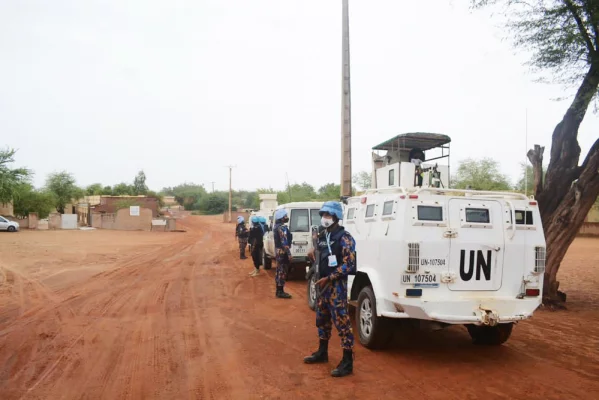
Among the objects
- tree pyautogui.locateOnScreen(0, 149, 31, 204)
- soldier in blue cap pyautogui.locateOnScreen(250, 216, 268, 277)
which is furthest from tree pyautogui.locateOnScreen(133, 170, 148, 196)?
soldier in blue cap pyautogui.locateOnScreen(250, 216, 268, 277)

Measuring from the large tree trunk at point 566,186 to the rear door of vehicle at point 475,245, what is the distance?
188 inches

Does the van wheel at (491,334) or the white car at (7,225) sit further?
the white car at (7,225)

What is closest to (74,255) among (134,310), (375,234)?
(134,310)

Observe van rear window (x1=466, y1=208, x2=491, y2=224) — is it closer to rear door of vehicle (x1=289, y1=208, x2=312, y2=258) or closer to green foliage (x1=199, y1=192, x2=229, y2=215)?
rear door of vehicle (x1=289, y1=208, x2=312, y2=258)

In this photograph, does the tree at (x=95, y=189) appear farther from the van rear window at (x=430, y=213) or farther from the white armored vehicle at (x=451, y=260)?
the van rear window at (x=430, y=213)

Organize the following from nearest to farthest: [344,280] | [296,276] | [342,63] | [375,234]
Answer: [344,280], [375,234], [296,276], [342,63]

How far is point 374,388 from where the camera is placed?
510 centimetres

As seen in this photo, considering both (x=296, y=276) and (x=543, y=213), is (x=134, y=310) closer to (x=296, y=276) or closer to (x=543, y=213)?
(x=296, y=276)

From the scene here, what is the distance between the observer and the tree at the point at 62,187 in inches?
2485

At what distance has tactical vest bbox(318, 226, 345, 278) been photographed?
5.57 meters

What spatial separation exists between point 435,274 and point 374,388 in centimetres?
159

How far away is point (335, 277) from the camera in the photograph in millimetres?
5422

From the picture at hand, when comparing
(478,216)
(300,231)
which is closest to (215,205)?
(300,231)

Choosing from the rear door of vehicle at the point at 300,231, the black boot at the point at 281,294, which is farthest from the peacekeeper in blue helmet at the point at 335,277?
the rear door of vehicle at the point at 300,231
